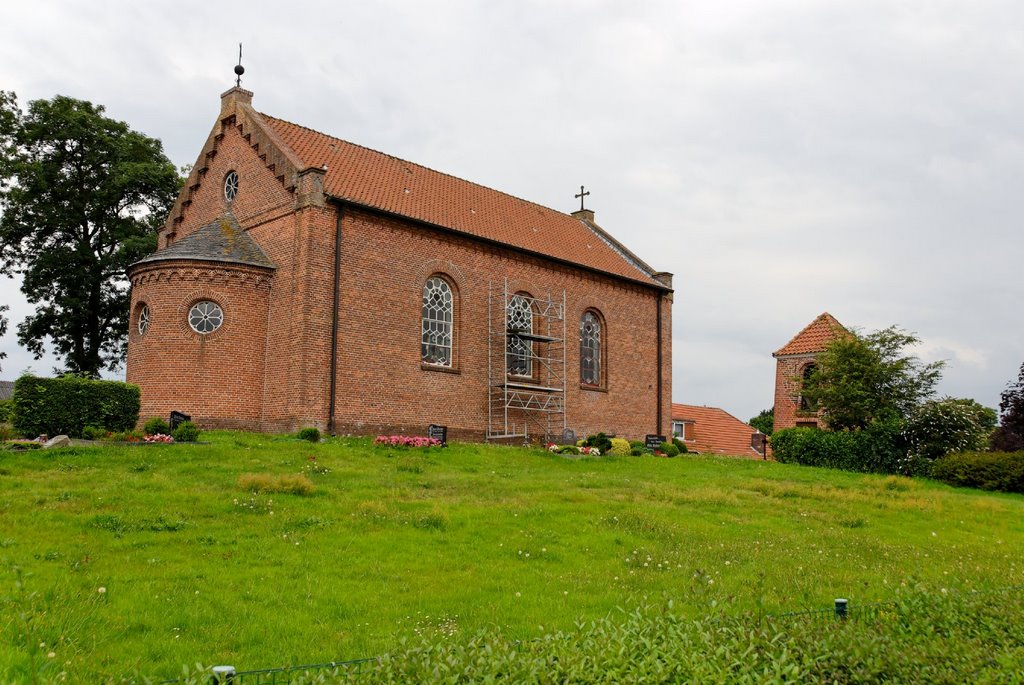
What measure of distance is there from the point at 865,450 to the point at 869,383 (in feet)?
11.3

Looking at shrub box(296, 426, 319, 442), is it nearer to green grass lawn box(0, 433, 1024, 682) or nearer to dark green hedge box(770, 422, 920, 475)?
green grass lawn box(0, 433, 1024, 682)

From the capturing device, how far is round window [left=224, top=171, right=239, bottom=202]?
96.7 feet

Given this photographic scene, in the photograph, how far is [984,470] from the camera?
28.3m

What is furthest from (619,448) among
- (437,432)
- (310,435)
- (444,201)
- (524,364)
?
(444,201)

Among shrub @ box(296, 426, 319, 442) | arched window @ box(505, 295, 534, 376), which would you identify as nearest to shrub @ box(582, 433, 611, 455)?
arched window @ box(505, 295, 534, 376)

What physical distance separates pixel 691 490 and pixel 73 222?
28102 millimetres

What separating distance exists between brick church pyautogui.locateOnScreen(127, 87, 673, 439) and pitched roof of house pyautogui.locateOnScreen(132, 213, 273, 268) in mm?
80

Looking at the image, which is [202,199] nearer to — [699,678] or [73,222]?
[73,222]

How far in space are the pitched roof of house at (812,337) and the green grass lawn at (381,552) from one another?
2654 cm

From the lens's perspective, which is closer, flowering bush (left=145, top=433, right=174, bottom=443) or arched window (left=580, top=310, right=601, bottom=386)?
flowering bush (left=145, top=433, right=174, bottom=443)

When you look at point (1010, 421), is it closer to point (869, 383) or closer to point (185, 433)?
point (869, 383)

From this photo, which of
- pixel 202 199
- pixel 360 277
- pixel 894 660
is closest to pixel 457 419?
pixel 360 277

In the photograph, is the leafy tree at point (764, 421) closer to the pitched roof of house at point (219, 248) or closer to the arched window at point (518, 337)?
the arched window at point (518, 337)

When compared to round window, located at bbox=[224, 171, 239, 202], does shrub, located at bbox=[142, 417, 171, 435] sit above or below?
below
